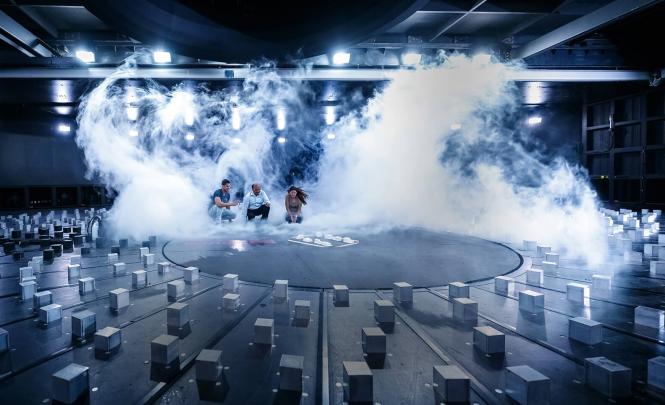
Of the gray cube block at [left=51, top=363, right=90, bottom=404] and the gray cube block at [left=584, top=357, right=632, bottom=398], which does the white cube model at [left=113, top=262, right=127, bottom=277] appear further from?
the gray cube block at [left=584, top=357, right=632, bottom=398]

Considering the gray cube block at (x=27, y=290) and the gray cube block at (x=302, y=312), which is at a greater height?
the gray cube block at (x=27, y=290)

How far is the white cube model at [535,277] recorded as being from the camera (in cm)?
264

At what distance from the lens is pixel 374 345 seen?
5.28ft

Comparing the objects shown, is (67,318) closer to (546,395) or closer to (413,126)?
(546,395)

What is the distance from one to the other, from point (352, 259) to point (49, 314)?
245cm

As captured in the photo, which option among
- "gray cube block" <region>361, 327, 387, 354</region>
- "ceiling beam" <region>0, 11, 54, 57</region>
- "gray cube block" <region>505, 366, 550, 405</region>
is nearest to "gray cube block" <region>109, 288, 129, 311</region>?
"gray cube block" <region>361, 327, 387, 354</region>

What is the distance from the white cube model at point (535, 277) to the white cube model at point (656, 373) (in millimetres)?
1338

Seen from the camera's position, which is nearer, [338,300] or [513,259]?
[338,300]

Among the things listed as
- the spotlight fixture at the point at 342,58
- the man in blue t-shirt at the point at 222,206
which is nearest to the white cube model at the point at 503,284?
the spotlight fixture at the point at 342,58

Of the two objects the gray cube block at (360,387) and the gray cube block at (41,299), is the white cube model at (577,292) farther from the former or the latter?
the gray cube block at (41,299)

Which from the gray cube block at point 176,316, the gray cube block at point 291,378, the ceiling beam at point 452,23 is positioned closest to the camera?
the gray cube block at point 291,378

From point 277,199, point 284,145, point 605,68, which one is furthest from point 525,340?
point 284,145

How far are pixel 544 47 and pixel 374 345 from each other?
616 cm

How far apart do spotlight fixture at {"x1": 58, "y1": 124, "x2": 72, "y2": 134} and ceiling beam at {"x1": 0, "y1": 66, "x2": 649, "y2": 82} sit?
242 inches
